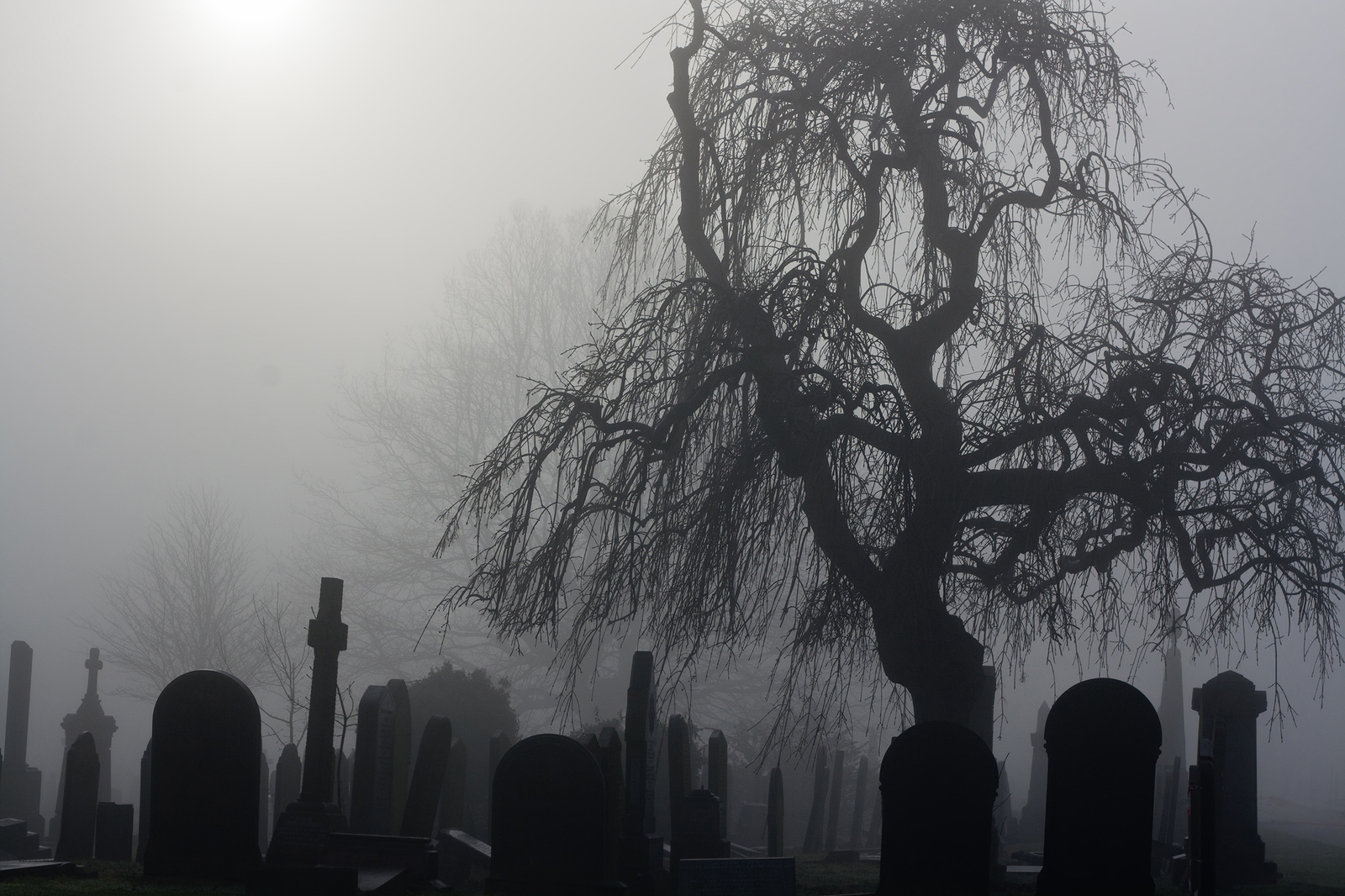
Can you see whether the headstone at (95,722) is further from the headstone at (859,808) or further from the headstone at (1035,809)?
the headstone at (1035,809)

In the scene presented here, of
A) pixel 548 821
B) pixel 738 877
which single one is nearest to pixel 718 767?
pixel 548 821

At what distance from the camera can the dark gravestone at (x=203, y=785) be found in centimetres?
Result: 713

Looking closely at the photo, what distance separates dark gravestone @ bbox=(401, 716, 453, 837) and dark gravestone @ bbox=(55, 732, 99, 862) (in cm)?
439

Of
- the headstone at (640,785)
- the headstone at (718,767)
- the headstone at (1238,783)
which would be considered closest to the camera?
the headstone at (640,785)

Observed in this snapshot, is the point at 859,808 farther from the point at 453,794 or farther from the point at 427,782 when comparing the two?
the point at 427,782

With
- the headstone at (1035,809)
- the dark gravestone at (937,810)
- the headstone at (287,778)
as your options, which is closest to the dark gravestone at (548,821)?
the dark gravestone at (937,810)

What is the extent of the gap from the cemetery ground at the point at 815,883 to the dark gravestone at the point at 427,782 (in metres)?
0.67

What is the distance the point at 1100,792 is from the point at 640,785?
3.55 metres

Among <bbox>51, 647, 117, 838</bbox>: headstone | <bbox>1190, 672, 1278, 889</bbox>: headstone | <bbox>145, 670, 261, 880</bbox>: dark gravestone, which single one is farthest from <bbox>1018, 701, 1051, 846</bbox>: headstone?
<bbox>51, 647, 117, 838</bbox>: headstone

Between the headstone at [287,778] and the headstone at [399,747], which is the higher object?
the headstone at [399,747]

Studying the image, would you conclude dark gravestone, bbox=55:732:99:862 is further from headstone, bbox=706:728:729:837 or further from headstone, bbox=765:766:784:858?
headstone, bbox=765:766:784:858

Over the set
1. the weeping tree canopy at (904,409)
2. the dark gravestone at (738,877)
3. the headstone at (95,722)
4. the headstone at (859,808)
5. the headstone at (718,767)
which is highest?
the weeping tree canopy at (904,409)

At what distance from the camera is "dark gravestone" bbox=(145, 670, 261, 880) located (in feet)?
23.4

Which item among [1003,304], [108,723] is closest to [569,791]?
[1003,304]
